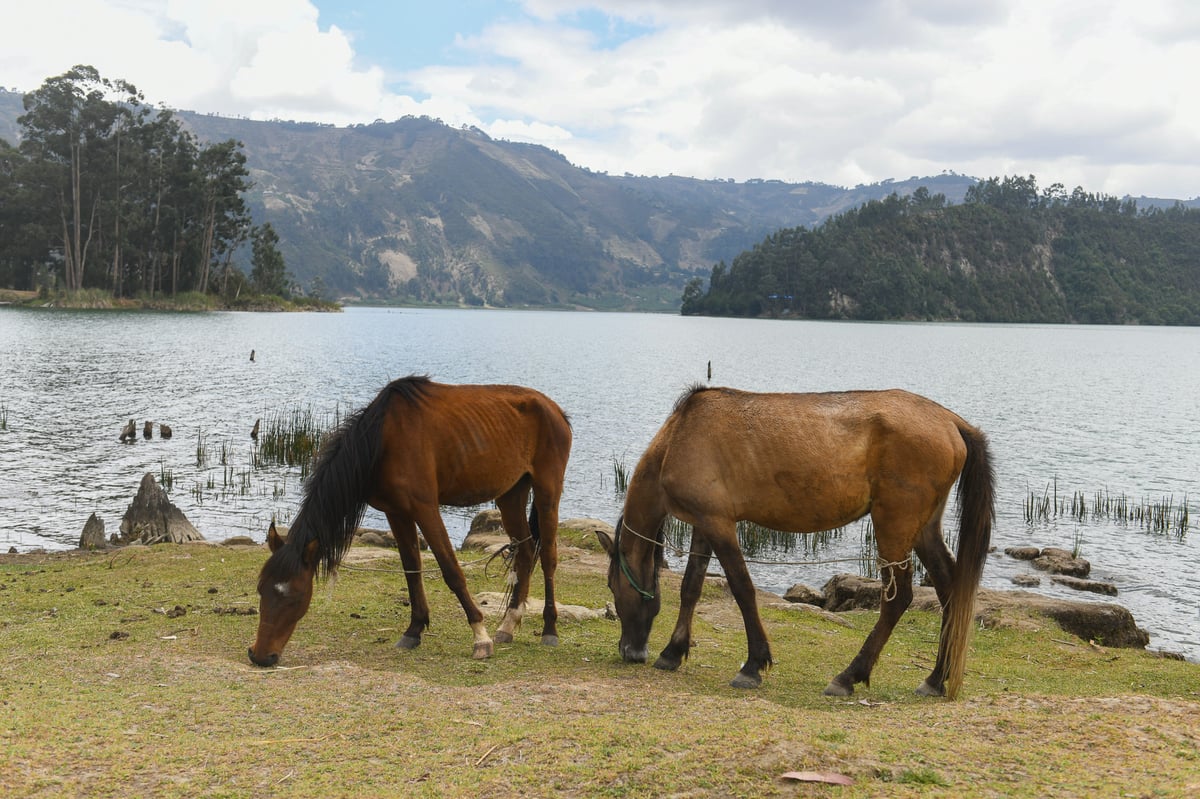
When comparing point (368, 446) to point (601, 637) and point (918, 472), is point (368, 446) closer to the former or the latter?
point (601, 637)

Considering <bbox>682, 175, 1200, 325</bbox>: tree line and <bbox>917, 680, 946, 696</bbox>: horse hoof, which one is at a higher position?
<bbox>682, 175, 1200, 325</bbox>: tree line

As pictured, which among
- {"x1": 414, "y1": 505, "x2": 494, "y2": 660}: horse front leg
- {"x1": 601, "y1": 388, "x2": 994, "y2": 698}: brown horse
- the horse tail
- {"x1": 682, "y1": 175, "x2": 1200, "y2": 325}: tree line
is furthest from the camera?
{"x1": 682, "y1": 175, "x2": 1200, "y2": 325}: tree line

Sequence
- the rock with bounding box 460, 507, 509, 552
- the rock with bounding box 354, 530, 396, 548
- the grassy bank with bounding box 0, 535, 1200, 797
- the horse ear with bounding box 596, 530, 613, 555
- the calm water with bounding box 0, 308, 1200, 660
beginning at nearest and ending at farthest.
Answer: the grassy bank with bounding box 0, 535, 1200, 797
the rock with bounding box 460, 507, 509, 552
the rock with bounding box 354, 530, 396, 548
the horse ear with bounding box 596, 530, 613, 555
the calm water with bounding box 0, 308, 1200, 660

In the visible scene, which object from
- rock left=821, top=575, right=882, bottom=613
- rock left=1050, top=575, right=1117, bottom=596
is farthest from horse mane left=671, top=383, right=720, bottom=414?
rock left=1050, top=575, right=1117, bottom=596

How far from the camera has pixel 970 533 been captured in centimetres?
737

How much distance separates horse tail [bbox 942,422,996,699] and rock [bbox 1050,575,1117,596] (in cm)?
1021

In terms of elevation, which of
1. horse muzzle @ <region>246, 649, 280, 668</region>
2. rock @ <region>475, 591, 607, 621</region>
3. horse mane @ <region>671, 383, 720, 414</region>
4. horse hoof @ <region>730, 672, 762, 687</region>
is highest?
horse mane @ <region>671, 383, 720, 414</region>

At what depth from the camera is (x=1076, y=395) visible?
5116cm

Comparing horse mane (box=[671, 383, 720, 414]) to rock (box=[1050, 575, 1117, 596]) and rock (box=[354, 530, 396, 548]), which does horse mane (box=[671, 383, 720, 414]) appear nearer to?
rock (box=[354, 530, 396, 548])

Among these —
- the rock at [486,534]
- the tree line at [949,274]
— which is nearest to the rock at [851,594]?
the rock at [486,534]

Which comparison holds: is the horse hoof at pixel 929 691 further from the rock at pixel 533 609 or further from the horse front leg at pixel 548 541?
the rock at pixel 533 609

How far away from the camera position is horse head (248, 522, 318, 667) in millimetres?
7117

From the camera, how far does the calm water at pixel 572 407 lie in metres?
18.5

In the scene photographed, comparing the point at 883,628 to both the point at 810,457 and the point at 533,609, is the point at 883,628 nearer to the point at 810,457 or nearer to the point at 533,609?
the point at 810,457
